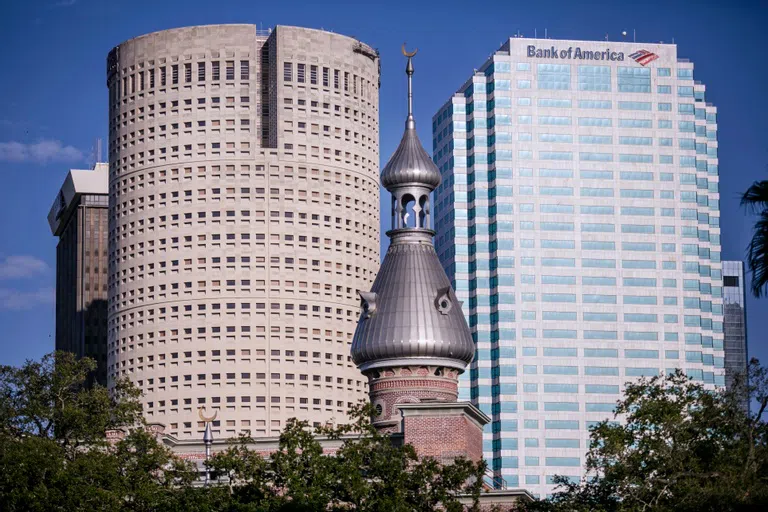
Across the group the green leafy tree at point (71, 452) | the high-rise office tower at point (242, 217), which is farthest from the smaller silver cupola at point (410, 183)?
the high-rise office tower at point (242, 217)

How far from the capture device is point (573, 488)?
84562 mm

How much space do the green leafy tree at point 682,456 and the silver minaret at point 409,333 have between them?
876 inches

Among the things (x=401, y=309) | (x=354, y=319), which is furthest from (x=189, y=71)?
(x=401, y=309)

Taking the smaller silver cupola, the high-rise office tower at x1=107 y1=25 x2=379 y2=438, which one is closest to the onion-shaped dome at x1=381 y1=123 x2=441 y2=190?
the smaller silver cupola

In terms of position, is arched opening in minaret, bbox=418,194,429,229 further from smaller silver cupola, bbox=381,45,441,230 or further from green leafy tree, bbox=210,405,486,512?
green leafy tree, bbox=210,405,486,512

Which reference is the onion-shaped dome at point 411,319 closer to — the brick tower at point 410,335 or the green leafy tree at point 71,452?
the brick tower at point 410,335

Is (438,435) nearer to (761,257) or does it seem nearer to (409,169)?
(409,169)

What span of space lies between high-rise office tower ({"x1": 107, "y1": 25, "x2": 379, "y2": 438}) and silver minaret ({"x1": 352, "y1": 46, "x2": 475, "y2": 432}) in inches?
2653

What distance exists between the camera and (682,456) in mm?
77625

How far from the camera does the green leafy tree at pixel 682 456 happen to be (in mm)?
74125

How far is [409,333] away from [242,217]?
3087 inches

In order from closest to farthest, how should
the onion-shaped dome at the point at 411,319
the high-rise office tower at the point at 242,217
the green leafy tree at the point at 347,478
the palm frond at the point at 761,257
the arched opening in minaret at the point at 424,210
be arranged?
1. the palm frond at the point at 761,257
2. the green leafy tree at the point at 347,478
3. the onion-shaped dome at the point at 411,319
4. the arched opening in minaret at the point at 424,210
5. the high-rise office tower at the point at 242,217

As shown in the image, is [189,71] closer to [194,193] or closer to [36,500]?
[194,193]

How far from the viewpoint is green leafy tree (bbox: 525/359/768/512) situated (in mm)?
74125
